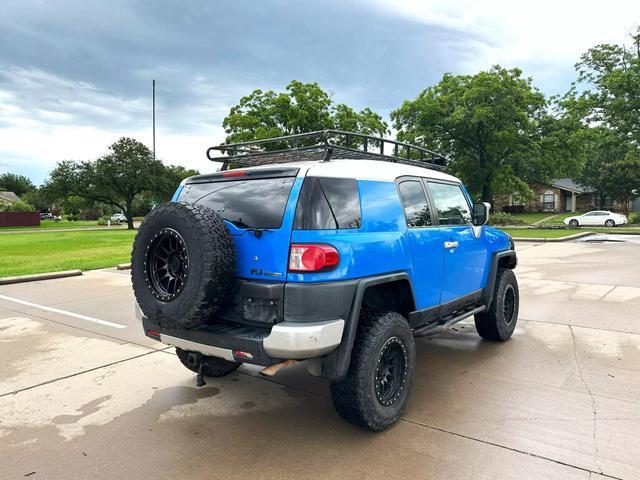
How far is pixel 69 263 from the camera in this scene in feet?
41.7

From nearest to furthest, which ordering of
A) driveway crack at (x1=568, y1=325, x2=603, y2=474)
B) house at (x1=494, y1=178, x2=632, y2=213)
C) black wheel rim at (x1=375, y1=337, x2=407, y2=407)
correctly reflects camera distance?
driveway crack at (x1=568, y1=325, x2=603, y2=474) < black wheel rim at (x1=375, y1=337, x2=407, y2=407) < house at (x1=494, y1=178, x2=632, y2=213)

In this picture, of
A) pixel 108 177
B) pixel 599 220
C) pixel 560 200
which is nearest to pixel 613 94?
pixel 599 220

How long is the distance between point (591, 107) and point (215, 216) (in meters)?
37.7

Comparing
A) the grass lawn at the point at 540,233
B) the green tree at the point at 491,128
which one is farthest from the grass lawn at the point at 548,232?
the green tree at the point at 491,128

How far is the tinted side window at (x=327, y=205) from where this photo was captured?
9.54ft

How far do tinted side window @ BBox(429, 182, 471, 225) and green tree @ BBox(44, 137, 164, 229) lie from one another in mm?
42519

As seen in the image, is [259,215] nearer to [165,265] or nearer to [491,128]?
[165,265]

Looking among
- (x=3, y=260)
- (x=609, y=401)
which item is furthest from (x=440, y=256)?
(x=3, y=260)

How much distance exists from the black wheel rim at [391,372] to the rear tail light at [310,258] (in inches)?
31.1

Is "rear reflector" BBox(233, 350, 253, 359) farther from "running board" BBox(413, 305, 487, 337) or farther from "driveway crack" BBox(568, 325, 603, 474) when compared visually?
"driveway crack" BBox(568, 325, 603, 474)

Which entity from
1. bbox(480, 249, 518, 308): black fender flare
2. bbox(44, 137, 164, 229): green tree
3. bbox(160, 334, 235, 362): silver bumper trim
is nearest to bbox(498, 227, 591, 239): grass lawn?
bbox(480, 249, 518, 308): black fender flare

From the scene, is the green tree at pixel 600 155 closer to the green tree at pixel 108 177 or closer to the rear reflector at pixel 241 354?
the rear reflector at pixel 241 354

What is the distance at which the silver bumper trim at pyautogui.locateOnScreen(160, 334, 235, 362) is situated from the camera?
9.49 feet

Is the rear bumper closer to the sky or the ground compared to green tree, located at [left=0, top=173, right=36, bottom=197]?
closer to the ground
